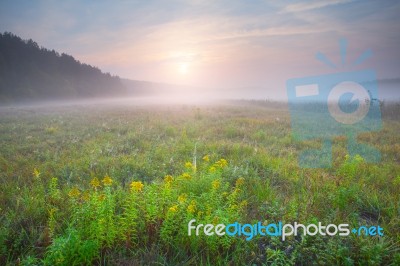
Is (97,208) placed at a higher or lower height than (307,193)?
higher

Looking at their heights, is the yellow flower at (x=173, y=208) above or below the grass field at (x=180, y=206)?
above

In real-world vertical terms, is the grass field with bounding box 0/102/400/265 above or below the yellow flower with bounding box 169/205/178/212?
below

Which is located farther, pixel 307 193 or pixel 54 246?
pixel 307 193

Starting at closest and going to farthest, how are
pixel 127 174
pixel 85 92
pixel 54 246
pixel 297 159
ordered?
pixel 54 246
pixel 127 174
pixel 297 159
pixel 85 92

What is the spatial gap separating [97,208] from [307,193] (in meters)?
3.35

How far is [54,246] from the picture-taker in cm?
263

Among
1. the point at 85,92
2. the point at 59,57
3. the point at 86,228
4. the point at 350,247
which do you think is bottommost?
the point at 350,247

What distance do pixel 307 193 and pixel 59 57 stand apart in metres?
58.4

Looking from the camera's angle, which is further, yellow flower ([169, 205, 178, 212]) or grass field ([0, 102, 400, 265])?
yellow flower ([169, 205, 178, 212])

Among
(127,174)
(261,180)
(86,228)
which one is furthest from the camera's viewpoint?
(127,174)

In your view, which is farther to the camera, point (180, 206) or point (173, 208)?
point (180, 206)

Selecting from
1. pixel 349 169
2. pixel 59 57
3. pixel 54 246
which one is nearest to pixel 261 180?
pixel 349 169

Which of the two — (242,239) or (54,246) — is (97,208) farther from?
(242,239)

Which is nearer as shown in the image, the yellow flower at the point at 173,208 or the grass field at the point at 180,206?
the grass field at the point at 180,206
